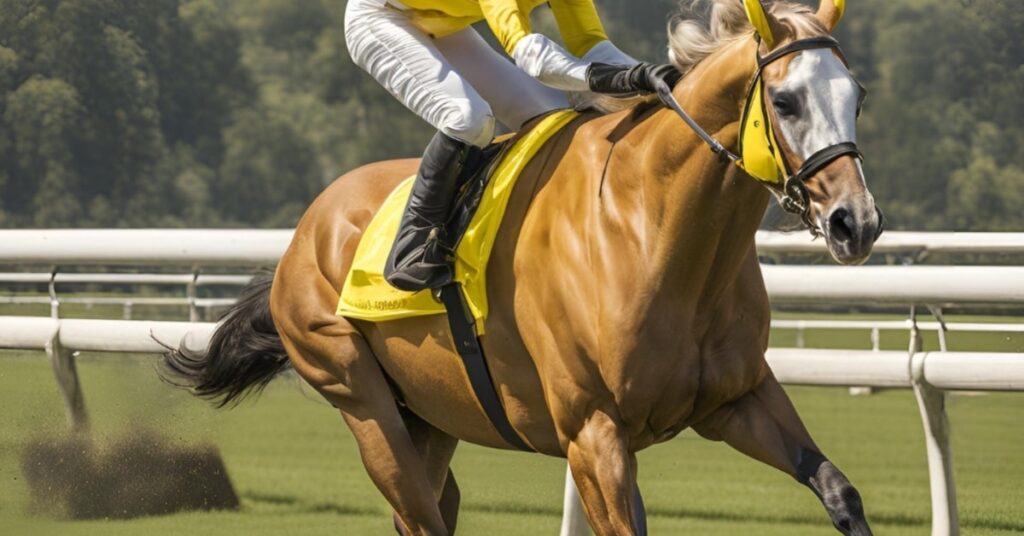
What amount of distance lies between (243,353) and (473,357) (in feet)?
4.36

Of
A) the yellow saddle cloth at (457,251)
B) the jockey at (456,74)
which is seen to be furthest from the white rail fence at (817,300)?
the jockey at (456,74)

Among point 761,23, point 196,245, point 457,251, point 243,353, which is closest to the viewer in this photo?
point 761,23

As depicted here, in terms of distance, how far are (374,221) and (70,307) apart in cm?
245

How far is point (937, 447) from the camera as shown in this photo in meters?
4.88

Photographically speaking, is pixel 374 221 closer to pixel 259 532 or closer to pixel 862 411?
pixel 259 532

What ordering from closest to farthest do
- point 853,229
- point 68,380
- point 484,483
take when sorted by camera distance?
point 853,229 → point 68,380 → point 484,483

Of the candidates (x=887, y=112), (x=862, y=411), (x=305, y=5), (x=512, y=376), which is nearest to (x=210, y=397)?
(x=512, y=376)

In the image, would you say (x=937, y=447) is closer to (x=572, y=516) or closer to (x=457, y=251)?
(x=572, y=516)

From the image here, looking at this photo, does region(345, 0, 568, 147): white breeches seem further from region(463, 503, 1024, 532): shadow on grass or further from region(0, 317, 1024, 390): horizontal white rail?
region(463, 503, 1024, 532): shadow on grass

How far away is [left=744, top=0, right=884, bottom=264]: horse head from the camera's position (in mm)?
3154

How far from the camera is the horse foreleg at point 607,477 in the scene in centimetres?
369

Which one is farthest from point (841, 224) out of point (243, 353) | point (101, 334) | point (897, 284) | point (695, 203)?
point (101, 334)

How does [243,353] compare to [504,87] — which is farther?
[243,353]

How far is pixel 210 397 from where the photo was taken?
5441 millimetres
